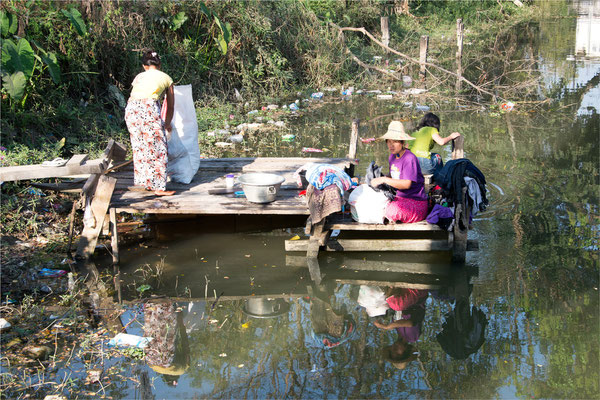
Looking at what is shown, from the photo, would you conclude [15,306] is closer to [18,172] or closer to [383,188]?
[18,172]

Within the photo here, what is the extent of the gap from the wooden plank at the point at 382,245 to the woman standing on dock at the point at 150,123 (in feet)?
4.66

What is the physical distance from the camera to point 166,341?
15.3ft

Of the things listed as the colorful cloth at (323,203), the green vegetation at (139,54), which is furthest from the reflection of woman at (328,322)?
the green vegetation at (139,54)

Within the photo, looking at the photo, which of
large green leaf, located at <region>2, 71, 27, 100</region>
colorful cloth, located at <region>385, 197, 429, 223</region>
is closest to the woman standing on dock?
colorful cloth, located at <region>385, 197, 429, 223</region>

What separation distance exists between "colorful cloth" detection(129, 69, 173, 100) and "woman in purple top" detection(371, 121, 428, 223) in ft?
6.97

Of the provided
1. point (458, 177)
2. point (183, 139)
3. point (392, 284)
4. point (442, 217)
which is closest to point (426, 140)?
point (458, 177)

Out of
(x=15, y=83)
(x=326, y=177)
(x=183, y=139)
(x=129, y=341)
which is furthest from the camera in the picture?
(x=15, y=83)

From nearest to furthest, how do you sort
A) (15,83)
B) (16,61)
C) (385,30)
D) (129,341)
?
(129,341) → (15,83) → (16,61) → (385,30)

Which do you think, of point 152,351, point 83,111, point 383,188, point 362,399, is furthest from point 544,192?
point 83,111

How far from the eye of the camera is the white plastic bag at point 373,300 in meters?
5.14

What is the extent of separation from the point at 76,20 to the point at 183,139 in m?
3.37

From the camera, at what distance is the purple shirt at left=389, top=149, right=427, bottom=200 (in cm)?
552

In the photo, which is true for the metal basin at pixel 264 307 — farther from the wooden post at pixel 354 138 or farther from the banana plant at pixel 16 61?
the banana plant at pixel 16 61

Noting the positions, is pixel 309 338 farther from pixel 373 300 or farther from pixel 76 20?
pixel 76 20
